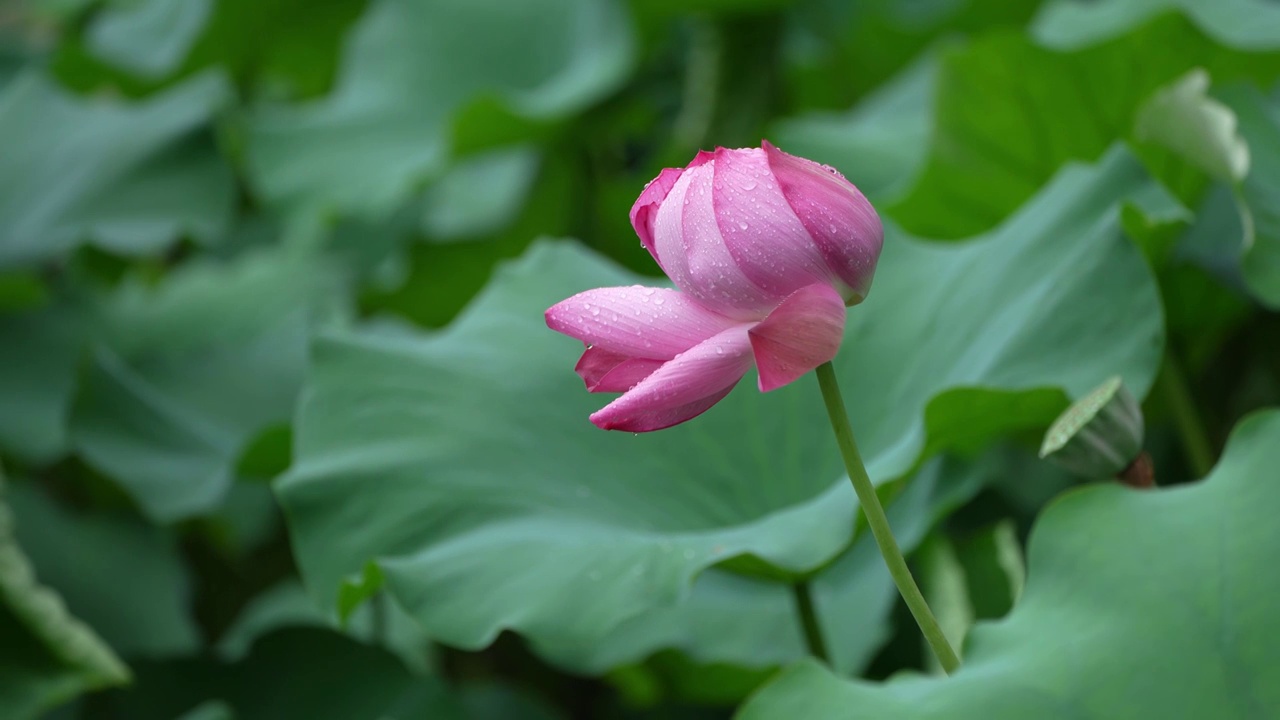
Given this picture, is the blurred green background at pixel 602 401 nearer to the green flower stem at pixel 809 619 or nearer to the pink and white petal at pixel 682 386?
the green flower stem at pixel 809 619

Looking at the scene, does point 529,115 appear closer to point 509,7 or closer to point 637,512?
point 509,7

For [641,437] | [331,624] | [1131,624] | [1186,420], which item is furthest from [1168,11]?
[331,624]

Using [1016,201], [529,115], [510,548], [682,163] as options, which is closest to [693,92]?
[682,163]

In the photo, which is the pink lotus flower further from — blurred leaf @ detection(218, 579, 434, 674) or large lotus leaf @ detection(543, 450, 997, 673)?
blurred leaf @ detection(218, 579, 434, 674)

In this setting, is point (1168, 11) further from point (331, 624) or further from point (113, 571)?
point (113, 571)

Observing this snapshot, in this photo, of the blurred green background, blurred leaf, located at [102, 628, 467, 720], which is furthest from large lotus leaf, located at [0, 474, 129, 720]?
blurred leaf, located at [102, 628, 467, 720]

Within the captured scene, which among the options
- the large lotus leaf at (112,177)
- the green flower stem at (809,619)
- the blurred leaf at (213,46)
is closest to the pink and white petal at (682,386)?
the green flower stem at (809,619)

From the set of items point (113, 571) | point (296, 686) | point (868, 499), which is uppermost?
point (868, 499)
